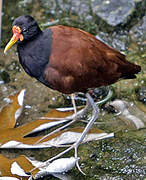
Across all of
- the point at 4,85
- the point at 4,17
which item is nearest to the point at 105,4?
the point at 4,17

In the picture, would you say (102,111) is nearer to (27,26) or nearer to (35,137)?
(35,137)

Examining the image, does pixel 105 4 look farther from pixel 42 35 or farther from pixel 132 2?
pixel 42 35

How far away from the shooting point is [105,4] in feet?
17.7

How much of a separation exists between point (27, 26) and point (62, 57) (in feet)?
1.23

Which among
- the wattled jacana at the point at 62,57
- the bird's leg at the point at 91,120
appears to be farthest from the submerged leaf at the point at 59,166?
the wattled jacana at the point at 62,57

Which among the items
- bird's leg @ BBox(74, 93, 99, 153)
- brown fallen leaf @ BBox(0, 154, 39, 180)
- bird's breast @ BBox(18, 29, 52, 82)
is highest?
bird's breast @ BBox(18, 29, 52, 82)

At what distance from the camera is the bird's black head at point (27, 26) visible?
3654mm

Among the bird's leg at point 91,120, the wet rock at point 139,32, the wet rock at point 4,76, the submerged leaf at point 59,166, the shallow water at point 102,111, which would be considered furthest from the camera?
the wet rock at point 139,32

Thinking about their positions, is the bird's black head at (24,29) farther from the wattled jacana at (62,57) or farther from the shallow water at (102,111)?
the shallow water at (102,111)

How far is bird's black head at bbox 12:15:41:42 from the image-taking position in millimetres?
3654

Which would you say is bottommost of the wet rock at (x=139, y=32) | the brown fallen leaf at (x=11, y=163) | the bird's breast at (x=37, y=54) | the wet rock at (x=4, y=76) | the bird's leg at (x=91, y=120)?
the brown fallen leaf at (x=11, y=163)

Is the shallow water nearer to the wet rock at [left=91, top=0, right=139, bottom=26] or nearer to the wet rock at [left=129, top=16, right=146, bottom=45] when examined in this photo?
the wet rock at [left=129, top=16, right=146, bottom=45]

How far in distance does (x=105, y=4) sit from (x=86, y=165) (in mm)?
2326

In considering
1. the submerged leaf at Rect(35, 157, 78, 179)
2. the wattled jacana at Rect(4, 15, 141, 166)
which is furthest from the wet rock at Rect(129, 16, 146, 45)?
the submerged leaf at Rect(35, 157, 78, 179)
